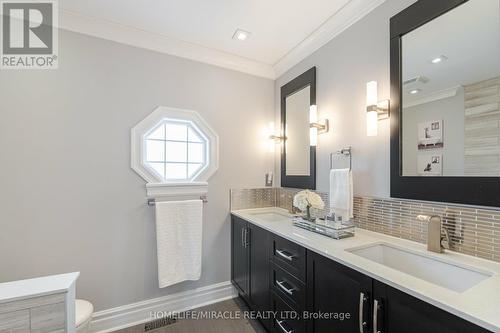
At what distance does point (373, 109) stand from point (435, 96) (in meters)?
0.32

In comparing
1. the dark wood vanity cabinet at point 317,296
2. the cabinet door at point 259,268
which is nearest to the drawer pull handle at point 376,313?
the dark wood vanity cabinet at point 317,296

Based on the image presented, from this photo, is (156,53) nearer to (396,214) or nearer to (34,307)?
(34,307)

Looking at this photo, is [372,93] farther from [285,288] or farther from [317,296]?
[285,288]

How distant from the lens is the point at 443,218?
1.21 meters

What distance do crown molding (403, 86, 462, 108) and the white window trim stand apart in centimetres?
171

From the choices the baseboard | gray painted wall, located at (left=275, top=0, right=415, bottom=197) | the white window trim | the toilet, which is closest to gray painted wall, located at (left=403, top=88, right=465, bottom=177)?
gray painted wall, located at (left=275, top=0, right=415, bottom=197)

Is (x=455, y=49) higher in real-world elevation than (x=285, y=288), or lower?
higher

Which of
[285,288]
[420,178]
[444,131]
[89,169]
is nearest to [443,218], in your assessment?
[420,178]

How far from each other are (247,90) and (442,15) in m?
1.75

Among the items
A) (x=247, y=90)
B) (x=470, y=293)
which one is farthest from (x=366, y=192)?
(x=247, y=90)

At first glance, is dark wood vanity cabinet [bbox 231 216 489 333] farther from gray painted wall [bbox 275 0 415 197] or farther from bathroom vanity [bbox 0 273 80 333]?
bathroom vanity [bbox 0 273 80 333]

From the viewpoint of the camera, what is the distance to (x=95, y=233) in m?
1.87

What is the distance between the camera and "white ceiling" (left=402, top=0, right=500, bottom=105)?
3.50 feet

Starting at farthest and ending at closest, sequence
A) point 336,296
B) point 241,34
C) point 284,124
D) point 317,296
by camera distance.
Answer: point 284,124, point 241,34, point 317,296, point 336,296
